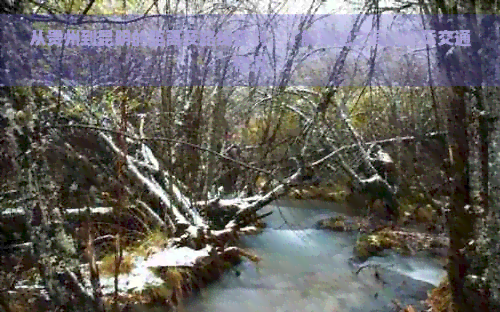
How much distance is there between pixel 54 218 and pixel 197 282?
0.80 metres

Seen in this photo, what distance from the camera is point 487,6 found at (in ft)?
2.42

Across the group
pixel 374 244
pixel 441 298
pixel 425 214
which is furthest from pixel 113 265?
pixel 425 214

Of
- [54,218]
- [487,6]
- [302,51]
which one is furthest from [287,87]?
[54,218]

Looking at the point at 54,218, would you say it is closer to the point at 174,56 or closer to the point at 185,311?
the point at 185,311

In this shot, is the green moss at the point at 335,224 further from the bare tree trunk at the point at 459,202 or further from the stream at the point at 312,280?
the bare tree trunk at the point at 459,202

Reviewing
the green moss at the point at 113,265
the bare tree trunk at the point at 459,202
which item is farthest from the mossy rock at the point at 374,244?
the green moss at the point at 113,265
